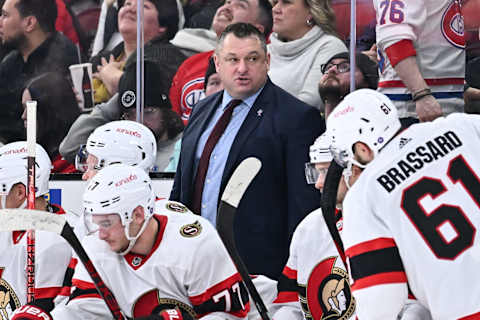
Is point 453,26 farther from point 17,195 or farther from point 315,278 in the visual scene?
point 17,195

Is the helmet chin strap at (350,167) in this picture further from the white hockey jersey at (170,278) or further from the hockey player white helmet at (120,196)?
the hockey player white helmet at (120,196)

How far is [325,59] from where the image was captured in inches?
157

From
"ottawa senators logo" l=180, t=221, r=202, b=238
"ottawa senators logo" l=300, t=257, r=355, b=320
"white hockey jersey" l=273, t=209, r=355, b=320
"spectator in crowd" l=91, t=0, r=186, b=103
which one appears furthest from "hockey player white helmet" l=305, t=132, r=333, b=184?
"spectator in crowd" l=91, t=0, r=186, b=103

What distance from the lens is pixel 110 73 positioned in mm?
4703

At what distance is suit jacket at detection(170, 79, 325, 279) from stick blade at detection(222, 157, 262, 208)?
2.08 feet

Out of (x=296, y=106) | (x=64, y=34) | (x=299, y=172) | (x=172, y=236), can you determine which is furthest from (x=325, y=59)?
(x=64, y=34)

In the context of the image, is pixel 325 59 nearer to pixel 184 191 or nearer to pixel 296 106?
pixel 296 106

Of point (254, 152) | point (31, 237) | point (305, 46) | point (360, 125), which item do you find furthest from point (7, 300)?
point (360, 125)

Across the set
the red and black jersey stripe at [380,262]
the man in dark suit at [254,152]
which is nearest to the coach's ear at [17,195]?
the man in dark suit at [254,152]

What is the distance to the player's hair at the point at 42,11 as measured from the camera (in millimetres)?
4871

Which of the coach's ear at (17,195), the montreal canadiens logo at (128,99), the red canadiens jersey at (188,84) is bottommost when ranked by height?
the coach's ear at (17,195)

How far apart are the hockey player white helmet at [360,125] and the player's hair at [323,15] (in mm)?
1688

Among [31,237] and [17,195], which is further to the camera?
[17,195]

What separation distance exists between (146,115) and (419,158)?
2517 millimetres
